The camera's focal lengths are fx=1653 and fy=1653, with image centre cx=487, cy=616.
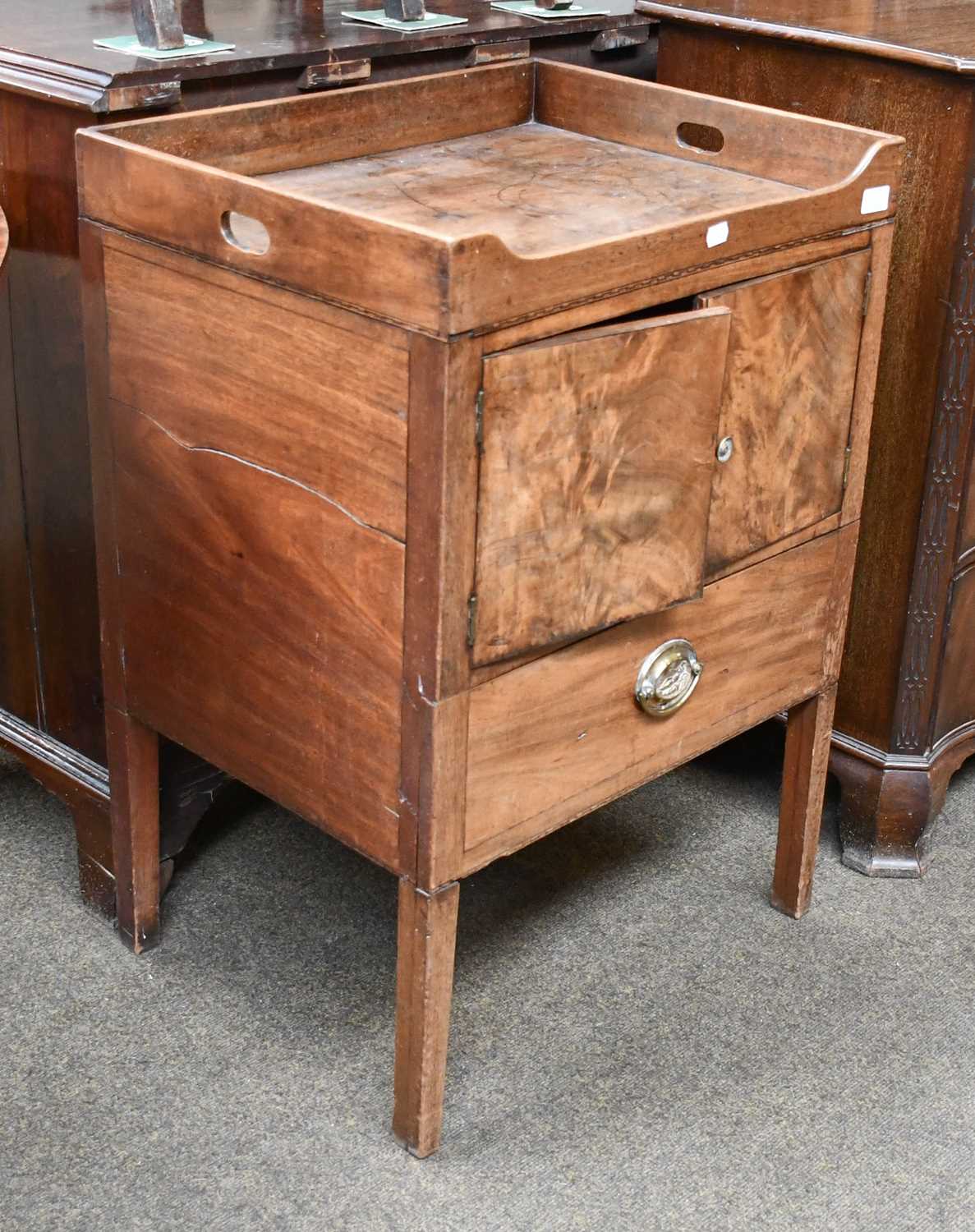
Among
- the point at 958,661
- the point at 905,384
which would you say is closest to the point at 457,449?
the point at 905,384

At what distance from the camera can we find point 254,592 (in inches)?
59.6

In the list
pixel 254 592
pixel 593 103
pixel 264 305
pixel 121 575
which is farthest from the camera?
pixel 593 103

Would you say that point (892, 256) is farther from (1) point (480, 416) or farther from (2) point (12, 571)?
(2) point (12, 571)

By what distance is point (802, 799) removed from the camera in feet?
6.17

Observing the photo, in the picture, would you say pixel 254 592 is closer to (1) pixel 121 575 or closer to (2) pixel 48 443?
(1) pixel 121 575

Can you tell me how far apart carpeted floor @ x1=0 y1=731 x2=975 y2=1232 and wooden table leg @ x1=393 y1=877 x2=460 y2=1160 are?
0.04m

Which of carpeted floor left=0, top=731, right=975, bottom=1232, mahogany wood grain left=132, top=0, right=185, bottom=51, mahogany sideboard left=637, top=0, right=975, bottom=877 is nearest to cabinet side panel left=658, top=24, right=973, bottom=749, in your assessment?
mahogany sideboard left=637, top=0, right=975, bottom=877

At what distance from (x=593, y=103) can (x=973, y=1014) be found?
1083mm

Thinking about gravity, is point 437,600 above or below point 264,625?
above

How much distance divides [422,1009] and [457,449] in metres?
0.55

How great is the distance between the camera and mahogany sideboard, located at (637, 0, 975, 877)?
1.75 metres

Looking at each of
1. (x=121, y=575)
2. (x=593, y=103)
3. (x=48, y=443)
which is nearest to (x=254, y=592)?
(x=121, y=575)

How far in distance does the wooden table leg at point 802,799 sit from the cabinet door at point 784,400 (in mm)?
263

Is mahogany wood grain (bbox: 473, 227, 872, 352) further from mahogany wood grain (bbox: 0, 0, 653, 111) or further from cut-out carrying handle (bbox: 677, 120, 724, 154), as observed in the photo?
mahogany wood grain (bbox: 0, 0, 653, 111)
